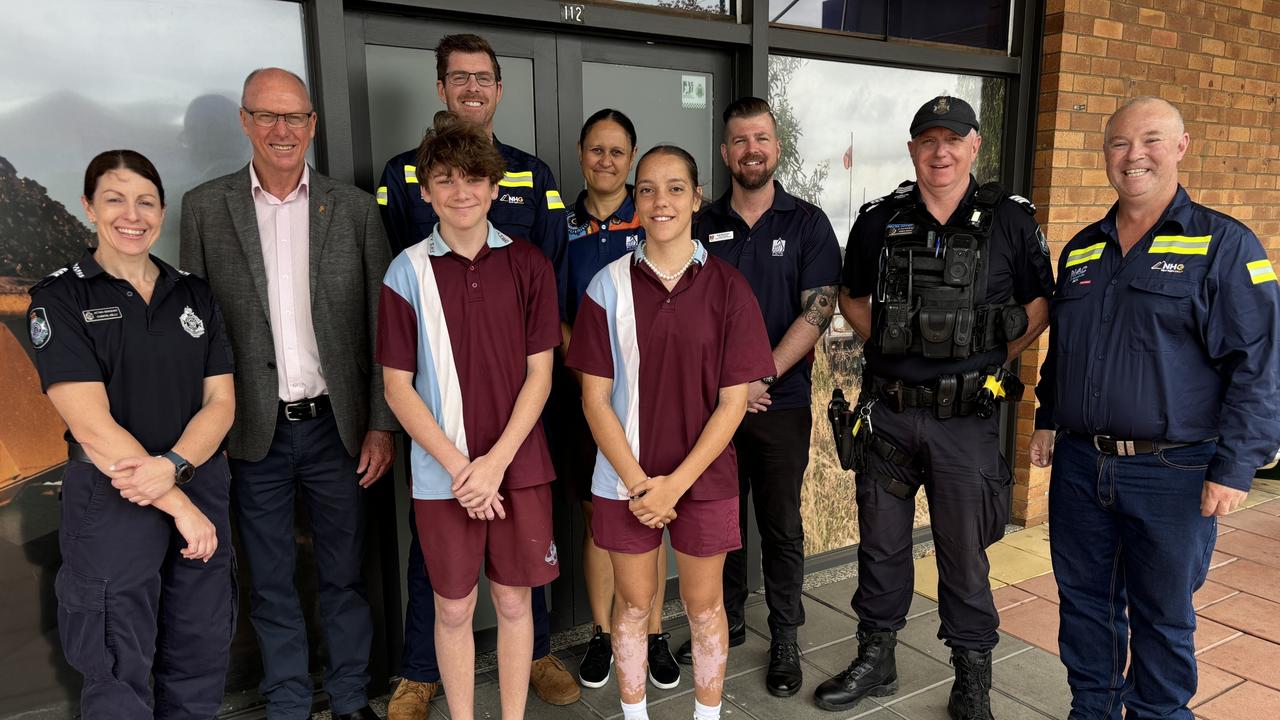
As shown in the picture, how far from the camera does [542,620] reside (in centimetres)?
291

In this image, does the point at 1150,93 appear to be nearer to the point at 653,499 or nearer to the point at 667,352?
the point at 667,352

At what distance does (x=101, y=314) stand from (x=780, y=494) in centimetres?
216

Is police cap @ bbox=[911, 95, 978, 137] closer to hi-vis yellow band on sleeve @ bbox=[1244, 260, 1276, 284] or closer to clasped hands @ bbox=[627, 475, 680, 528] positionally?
hi-vis yellow band on sleeve @ bbox=[1244, 260, 1276, 284]

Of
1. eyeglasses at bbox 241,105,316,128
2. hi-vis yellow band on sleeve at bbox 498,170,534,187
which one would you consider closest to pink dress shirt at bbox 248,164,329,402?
eyeglasses at bbox 241,105,316,128

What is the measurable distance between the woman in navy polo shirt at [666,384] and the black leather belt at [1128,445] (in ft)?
3.25

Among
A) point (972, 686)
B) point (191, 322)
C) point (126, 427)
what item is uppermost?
point (191, 322)

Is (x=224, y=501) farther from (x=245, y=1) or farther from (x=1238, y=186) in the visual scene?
(x=1238, y=186)

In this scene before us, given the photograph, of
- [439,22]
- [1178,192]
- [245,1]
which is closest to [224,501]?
[245,1]

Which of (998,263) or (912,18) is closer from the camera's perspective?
(998,263)

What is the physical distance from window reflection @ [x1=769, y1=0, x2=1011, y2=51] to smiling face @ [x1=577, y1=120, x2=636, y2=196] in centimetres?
127

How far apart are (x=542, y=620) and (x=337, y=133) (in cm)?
180

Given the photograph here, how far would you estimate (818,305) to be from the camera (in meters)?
2.86

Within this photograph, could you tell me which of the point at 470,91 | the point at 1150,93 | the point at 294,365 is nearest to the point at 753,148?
the point at 470,91

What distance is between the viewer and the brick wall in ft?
13.8
